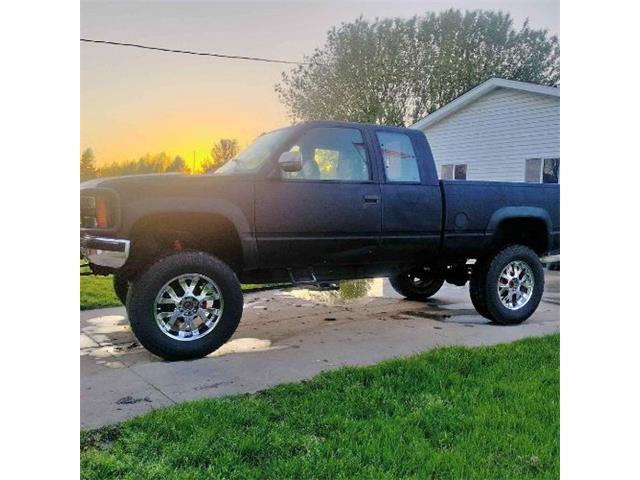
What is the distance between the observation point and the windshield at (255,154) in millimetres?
2260

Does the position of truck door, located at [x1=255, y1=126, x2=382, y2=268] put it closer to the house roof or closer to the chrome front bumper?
the house roof

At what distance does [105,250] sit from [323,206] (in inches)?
39.0

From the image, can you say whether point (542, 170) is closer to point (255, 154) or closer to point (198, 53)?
point (255, 154)

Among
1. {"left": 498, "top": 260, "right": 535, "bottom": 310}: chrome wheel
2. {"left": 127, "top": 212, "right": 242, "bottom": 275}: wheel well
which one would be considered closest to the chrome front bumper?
{"left": 127, "top": 212, "right": 242, "bottom": 275}: wheel well

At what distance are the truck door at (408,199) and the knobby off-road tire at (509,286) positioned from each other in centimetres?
52

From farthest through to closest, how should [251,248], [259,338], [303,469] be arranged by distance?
1. [259,338]
2. [251,248]
3. [303,469]

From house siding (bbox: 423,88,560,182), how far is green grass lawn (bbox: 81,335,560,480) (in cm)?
98

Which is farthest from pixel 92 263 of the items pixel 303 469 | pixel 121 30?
pixel 303 469

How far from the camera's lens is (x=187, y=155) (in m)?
2.07

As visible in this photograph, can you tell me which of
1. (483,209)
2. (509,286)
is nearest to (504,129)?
(483,209)

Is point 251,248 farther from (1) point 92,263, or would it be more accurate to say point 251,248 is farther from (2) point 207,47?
(2) point 207,47
